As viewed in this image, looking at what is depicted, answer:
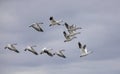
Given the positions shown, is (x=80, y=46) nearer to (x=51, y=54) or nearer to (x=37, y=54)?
(x=51, y=54)

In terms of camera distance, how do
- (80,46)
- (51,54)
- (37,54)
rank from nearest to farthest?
(37,54) < (51,54) < (80,46)

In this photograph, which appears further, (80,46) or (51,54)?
(80,46)

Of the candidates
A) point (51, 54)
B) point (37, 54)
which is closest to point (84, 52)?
point (51, 54)

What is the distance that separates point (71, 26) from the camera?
11344 centimetres

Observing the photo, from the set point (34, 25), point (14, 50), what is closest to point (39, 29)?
point (34, 25)

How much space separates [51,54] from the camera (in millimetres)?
105375

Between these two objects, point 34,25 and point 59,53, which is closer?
point 34,25

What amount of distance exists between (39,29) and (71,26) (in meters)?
10.5

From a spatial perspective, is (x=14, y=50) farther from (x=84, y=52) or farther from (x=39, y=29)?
(x=84, y=52)

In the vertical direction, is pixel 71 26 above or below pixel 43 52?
above

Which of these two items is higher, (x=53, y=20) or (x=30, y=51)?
(x=53, y=20)

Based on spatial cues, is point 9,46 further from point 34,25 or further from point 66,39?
point 66,39

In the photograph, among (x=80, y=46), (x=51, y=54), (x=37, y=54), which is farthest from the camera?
(x=80, y=46)

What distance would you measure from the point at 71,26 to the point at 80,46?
6.23 meters
